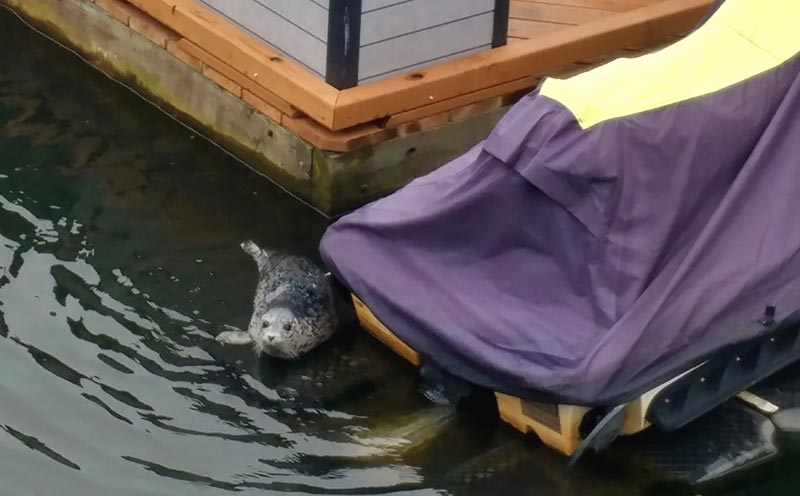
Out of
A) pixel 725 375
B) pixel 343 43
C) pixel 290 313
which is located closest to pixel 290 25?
pixel 343 43

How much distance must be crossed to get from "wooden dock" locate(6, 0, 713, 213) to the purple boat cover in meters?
1.30

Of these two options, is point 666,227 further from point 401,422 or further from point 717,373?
point 401,422

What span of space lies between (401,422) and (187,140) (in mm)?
2703

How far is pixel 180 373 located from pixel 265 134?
1.78m

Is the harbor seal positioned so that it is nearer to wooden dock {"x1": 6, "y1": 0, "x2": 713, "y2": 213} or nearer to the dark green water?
the dark green water

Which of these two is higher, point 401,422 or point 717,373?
point 717,373

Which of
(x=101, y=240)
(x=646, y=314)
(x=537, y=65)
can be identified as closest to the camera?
(x=646, y=314)

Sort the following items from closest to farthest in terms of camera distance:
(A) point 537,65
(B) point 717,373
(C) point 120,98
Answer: (B) point 717,373 < (A) point 537,65 < (C) point 120,98

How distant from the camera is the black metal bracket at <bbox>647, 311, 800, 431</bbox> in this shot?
5027 millimetres

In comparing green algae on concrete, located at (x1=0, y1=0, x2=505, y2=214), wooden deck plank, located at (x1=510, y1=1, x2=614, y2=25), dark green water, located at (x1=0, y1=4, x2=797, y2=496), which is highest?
wooden deck plank, located at (x1=510, y1=1, x2=614, y2=25)

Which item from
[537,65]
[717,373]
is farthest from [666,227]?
[537,65]

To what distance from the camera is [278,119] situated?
6.82m

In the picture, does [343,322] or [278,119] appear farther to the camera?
[278,119]

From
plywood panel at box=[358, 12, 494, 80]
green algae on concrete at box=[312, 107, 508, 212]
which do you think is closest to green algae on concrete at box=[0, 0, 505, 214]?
green algae on concrete at box=[312, 107, 508, 212]
